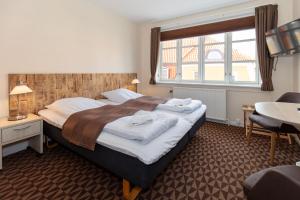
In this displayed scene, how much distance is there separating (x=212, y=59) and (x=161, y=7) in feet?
5.65

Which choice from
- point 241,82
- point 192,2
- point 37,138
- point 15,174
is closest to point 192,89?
point 241,82

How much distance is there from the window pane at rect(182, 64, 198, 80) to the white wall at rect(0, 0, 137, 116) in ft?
5.64

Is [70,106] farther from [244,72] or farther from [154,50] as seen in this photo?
[244,72]

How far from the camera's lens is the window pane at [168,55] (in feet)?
15.9

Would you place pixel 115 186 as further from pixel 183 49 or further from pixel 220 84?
pixel 183 49

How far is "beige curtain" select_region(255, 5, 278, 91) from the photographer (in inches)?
127

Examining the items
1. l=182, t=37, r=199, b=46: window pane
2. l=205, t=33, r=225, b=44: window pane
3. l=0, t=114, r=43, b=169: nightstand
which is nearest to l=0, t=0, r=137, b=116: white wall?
l=0, t=114, r=43, b=169: nightstand

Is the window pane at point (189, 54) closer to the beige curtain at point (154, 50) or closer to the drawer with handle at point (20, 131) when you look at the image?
the beige curtain at point (154, 50)

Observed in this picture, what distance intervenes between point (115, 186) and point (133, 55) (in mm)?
3840

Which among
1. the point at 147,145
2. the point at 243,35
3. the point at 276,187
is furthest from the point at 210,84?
the point at 276,187

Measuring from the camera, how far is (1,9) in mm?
2395

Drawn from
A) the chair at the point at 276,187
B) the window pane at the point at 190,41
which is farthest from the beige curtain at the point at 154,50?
the chair at the point at 276,187

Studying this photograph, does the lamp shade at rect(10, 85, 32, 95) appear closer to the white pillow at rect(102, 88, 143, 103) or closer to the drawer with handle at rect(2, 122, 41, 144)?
the drawer with handle at rect(2, 122, 41, 144)

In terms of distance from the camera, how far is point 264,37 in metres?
3.31
